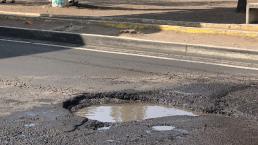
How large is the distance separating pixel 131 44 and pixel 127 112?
7.14m

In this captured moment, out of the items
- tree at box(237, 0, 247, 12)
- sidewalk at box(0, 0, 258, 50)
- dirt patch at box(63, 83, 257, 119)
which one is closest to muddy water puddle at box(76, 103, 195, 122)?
dirt patch at box(63, 83, 257, 119)

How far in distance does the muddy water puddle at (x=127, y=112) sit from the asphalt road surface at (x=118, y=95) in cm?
23

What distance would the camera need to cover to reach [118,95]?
9.20 meters

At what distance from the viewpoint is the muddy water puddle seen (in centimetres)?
789

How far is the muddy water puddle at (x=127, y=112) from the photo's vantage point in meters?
7.89

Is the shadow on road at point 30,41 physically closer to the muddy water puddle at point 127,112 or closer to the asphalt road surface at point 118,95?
the asphalt road surface at point 118,95

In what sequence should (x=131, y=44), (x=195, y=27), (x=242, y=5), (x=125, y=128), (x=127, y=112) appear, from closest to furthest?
(x=125, y=128) → (x=127, y=112) → (x=131, y=44) → (x=195, y=27) → (x=242, y=5)

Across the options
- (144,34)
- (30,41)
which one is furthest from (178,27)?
(30,41)

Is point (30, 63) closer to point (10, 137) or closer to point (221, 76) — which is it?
point (221, 76)

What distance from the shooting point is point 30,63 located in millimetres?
12742

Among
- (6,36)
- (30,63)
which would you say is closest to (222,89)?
(30,63)

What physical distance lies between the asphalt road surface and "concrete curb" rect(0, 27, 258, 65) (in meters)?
0.92

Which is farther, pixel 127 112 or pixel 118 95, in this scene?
pixel 118 95

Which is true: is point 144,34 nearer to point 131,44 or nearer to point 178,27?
point 178,27
